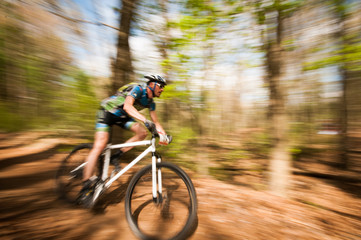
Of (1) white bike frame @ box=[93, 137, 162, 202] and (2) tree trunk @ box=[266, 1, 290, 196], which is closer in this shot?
(1) white bike frame @ box=[93, 137, 162, 202]

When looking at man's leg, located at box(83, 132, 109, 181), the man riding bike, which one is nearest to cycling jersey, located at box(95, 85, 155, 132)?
the man riding bike

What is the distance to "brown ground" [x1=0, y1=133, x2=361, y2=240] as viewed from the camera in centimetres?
227

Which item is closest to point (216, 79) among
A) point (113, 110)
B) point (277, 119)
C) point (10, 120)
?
point (277, 119)

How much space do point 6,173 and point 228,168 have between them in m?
5.69

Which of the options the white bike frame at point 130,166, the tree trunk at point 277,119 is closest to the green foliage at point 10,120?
the white bike frame at point 130,166

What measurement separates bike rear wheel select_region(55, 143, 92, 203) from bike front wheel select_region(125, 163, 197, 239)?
1.29 m

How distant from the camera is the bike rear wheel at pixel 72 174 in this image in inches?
119

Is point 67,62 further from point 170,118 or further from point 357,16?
point 357,16

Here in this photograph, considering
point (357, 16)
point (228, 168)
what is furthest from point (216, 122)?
point (357, 16)

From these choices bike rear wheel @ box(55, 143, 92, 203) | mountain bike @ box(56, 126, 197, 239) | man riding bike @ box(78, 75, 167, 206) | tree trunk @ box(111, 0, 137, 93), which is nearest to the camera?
mountain bike @ box(56, 126, 197, 239)

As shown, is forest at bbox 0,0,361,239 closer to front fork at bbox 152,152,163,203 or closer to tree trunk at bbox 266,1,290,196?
tree trunk at bbox 266,1,290,196

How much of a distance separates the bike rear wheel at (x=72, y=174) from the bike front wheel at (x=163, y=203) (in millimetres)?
1288

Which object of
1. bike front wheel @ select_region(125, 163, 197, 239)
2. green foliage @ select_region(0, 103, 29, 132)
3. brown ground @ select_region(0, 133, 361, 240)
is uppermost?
green foliage @ select_region(0, 103, 29, 132)

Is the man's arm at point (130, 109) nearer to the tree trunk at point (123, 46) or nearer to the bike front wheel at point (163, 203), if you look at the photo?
the bike front wheel at point (163, 203)
